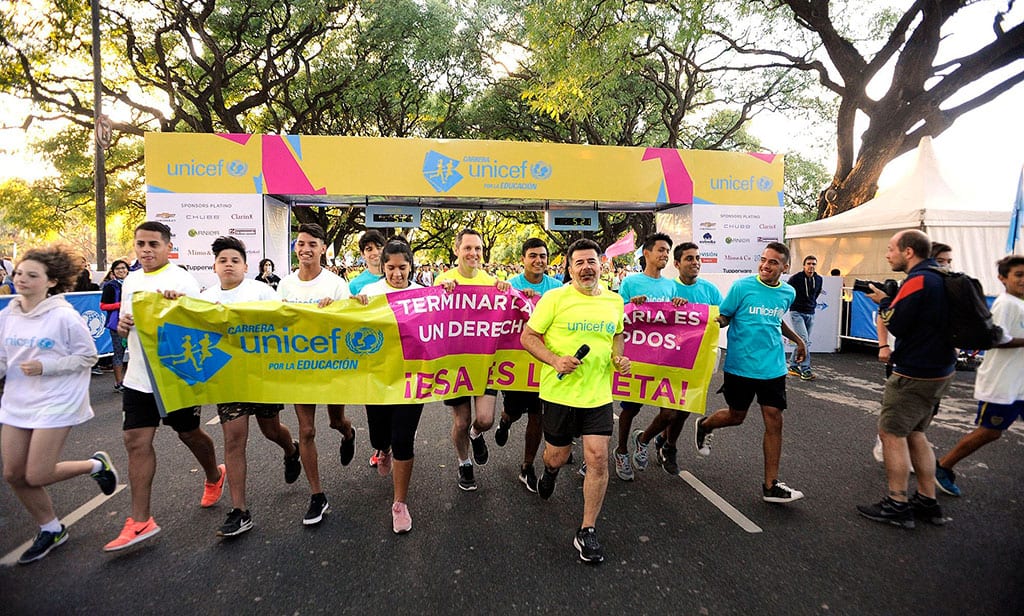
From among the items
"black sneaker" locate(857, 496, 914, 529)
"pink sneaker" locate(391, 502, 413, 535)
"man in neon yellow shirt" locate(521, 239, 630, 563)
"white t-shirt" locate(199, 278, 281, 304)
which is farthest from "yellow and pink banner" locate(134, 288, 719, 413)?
"black sneaker" locate(857, 496, 914, 529)

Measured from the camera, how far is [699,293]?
4.64 meters

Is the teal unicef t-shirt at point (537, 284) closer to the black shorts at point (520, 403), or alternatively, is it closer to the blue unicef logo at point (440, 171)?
the black shorts at point (520, 403)

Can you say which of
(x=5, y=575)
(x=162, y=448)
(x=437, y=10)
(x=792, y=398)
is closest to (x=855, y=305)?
(x=792, y=398)

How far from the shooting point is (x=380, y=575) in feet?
9.70

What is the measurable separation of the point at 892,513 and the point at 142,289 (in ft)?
17.7

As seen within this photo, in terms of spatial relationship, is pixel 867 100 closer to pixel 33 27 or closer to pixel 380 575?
pixel 380 575

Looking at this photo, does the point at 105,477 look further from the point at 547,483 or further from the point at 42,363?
the point at 547,483

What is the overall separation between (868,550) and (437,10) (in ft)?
67.2

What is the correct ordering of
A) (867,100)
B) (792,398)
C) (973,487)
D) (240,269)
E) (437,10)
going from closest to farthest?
(240,269), (973,487), (792,398), (867,100), (437,10)

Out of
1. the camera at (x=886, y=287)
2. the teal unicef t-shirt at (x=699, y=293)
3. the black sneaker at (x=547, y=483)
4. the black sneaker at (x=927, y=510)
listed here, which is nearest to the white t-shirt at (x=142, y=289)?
the black sneaker at (x=547, y=483)

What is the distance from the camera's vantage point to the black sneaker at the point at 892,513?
3555 millimetres

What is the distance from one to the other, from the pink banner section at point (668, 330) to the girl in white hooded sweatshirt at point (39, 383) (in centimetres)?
388

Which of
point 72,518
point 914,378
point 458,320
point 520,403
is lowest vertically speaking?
point 72,518

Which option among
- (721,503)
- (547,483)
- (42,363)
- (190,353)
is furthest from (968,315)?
(42,363)
